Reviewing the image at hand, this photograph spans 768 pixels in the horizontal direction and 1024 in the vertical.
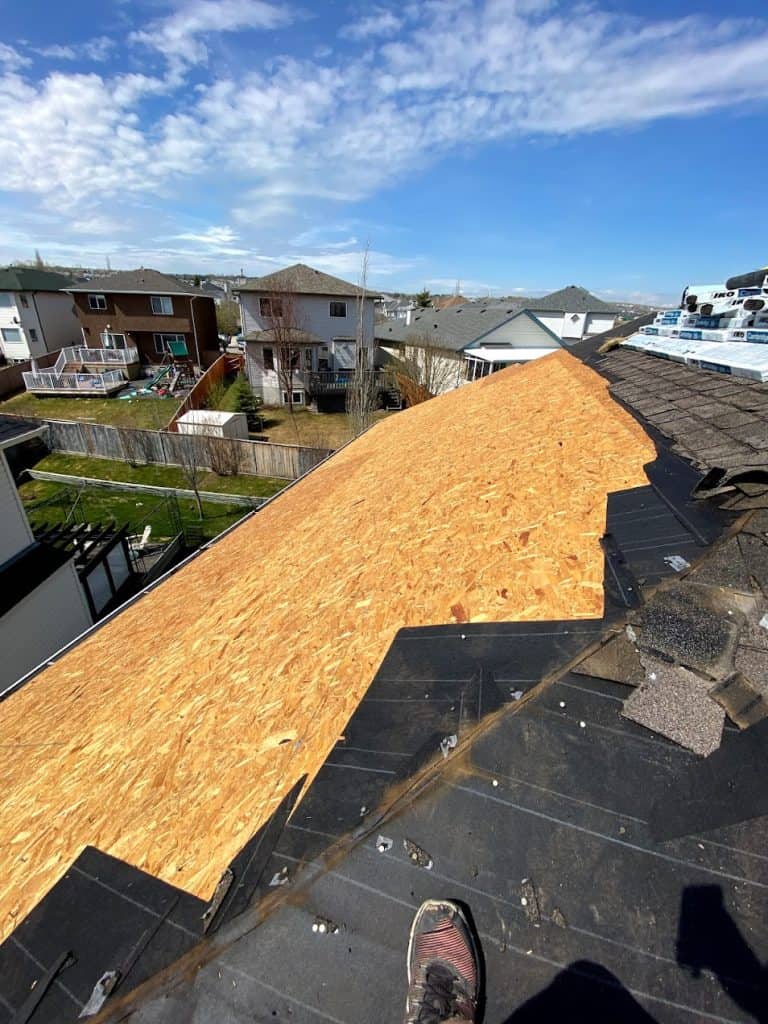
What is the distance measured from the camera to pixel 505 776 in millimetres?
1980

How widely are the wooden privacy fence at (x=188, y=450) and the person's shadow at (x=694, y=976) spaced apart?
17.9 m

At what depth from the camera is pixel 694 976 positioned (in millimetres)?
1432

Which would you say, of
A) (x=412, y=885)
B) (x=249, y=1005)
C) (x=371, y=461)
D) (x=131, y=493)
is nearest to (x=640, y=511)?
(x=412, y=885)

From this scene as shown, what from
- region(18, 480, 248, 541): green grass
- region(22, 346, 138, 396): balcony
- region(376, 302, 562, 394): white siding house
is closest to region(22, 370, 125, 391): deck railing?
region(22, 346, 138, 396): balcony

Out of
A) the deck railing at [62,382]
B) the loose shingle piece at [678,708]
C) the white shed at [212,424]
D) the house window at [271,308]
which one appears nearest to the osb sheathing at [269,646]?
the loose shingle piece at [678,708]

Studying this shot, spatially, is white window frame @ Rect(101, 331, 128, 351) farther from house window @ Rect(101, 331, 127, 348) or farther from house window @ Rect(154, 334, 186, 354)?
house window @ Rect(154, 334, 186, 354)

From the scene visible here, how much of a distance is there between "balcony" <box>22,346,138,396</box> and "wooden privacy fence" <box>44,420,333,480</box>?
968 centimetres

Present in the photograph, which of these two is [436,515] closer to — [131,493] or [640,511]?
[640,511]

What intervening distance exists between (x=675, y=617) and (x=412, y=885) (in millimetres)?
1850

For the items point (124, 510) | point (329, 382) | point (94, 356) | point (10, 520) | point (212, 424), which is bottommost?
point (124, 510)

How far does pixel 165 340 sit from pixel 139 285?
4.14 metres

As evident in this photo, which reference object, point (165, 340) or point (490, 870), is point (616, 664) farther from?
point (165, 340)

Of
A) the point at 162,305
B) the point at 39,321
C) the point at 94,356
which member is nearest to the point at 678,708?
the point at 162,305

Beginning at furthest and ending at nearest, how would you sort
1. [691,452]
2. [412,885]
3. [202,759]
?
[691,452] < [202,759] < [412,885]
